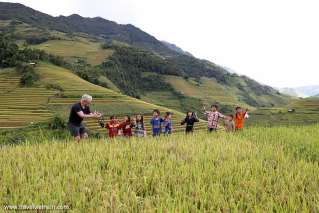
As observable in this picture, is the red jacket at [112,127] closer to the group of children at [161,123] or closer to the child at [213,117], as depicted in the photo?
the group of children at [161,123]

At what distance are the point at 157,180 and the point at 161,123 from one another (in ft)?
35.3

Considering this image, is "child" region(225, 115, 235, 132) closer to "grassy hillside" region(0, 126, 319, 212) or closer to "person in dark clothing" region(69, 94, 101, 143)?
"person in dark clothing" region(69, 94, 101, 143)

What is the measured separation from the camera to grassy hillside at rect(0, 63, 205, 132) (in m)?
50.6

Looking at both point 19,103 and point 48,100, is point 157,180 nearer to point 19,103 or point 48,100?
point 19,103

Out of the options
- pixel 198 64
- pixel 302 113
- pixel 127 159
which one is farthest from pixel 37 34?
pixel 127 159

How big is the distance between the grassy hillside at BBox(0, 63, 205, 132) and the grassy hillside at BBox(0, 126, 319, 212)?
39643 mm

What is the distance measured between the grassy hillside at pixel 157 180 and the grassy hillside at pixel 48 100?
1561 inches

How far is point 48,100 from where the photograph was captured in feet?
187

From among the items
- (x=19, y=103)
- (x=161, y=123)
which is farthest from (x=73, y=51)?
(x=161, y=123)

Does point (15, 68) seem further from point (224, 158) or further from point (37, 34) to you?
point (37, 34)

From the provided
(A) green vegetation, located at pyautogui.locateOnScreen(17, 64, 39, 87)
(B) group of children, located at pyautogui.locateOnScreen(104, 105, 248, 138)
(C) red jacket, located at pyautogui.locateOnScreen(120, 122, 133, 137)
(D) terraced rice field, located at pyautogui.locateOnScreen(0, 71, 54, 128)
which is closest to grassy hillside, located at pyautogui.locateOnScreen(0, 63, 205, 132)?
(D) terraced rice field, located at pyautogui.locateOnScreen(0, 71, 54, 128)

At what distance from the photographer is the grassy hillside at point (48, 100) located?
166 feet

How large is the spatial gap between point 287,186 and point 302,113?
279 ft

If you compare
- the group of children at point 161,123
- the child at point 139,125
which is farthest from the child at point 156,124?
the child at point 139,125
